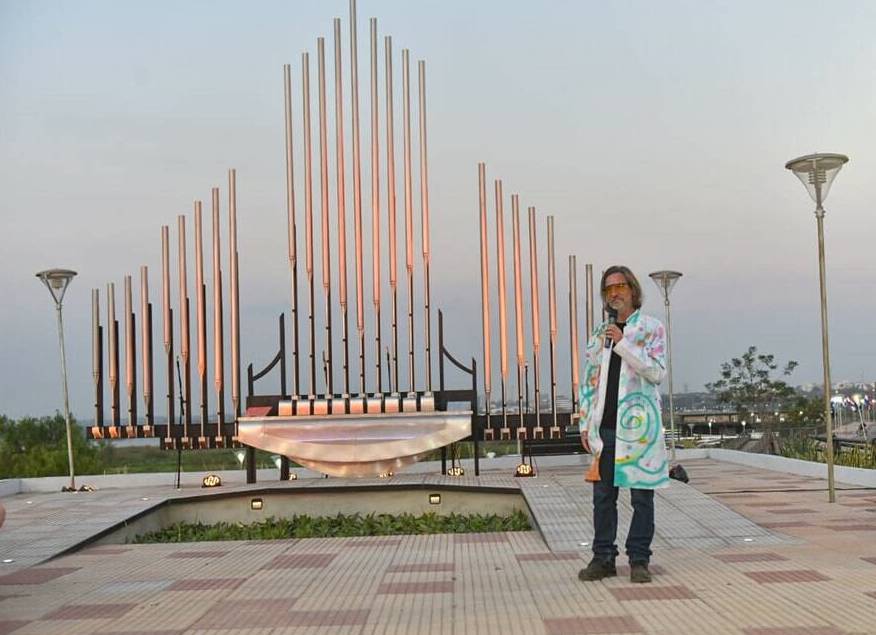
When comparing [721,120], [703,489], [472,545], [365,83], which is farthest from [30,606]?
[721,120]

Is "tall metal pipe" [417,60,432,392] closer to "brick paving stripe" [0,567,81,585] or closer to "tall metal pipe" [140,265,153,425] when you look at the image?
"tall metal pipe" [140,265,153,425]

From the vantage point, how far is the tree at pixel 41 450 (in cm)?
2271

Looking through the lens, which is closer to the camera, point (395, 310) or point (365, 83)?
point (395, 310)

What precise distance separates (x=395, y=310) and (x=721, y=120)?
20.7ft

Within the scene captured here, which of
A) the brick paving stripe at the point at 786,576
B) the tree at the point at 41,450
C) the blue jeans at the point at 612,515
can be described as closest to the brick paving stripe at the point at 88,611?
the blue jeans at the point at 612,515

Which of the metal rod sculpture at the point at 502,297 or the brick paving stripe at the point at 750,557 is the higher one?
the metal rod sculpture at the point at 502,297

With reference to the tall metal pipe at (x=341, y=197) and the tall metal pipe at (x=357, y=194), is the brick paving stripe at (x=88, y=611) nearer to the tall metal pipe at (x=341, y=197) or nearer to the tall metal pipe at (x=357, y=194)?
the tall metal pipe at (x=341, y=197)

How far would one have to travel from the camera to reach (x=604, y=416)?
4844 millimetres

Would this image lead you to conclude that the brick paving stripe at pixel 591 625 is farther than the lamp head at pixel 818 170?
No

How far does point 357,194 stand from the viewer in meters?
11.7

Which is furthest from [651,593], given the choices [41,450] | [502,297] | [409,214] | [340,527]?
[41,450]

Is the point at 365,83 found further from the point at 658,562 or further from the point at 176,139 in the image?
the point at 658,562

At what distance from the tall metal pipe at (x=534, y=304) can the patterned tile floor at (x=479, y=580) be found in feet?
10.8

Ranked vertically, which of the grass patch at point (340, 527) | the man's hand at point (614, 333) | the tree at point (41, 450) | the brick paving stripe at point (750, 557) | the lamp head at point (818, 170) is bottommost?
the tree at point (41, 450)
